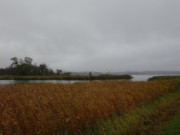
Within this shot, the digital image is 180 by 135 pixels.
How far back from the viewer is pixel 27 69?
2452 inches

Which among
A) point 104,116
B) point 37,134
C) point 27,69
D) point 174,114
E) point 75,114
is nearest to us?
point 37,134

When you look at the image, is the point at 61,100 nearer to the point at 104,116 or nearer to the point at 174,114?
the point at 104,116

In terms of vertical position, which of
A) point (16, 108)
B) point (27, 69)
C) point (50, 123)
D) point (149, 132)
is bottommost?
point (149, 132)

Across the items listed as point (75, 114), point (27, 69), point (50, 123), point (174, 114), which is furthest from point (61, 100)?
point (27, 69)

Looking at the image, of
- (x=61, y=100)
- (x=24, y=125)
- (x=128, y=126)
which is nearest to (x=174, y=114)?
(x=128, y=126)

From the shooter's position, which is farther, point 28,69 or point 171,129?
point 28,69

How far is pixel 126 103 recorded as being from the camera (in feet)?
18.8

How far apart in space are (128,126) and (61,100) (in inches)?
97.9

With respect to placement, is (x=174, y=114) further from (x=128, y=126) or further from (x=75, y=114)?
(x=75, y=114)

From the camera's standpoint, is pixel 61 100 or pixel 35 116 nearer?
pixel 35 116

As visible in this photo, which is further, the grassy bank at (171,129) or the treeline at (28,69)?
the treeline at (28,69)

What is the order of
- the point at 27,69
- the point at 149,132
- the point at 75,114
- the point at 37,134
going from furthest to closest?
1. the point at 27,69
2. the point at 75,114
3. the point at 149,132
4. the point at 37,134

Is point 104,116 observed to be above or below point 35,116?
below

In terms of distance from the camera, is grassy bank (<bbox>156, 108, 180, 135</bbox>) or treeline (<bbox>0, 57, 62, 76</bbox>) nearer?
grassy bank (<bbox>156, 108, 180, 135</bbox>)
